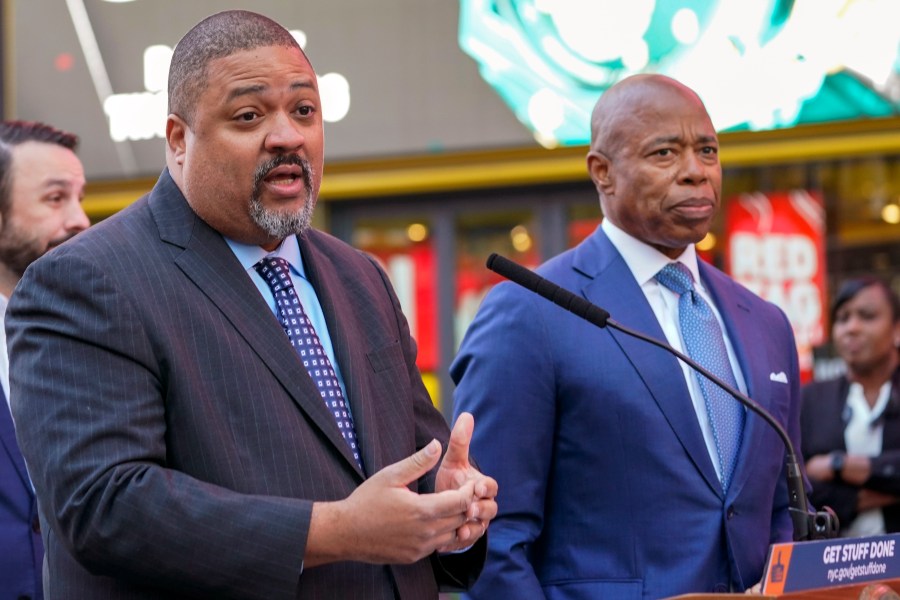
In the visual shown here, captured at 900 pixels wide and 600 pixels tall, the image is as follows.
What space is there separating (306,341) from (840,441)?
3.76 m

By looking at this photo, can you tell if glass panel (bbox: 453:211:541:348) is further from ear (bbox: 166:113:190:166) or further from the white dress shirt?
ear (bbox: 166:113:190:166)

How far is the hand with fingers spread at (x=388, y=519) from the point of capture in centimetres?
232

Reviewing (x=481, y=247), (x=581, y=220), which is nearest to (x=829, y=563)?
(x=581, y=220)

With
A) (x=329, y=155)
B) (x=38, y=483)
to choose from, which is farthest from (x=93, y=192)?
(x=38, y=483)

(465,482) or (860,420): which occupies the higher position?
(465,482)

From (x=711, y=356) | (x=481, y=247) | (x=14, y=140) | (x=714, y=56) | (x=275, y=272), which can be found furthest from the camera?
(x=481, y=247)

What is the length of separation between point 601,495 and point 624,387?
0.29 metres

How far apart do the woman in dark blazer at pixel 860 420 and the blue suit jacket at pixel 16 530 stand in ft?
10.8

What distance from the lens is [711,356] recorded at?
→ 3520 millimetres

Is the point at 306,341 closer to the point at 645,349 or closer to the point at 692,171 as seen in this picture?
the point at 645,349

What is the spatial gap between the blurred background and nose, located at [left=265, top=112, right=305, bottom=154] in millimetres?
4779


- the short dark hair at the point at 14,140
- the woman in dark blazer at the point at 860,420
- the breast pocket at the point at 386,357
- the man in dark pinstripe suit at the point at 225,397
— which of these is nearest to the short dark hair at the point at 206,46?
the man in dark pinstripe suit at the point at 225,397

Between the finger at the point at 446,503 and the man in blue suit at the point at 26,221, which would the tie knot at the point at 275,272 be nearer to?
the finger at the point at 446,503

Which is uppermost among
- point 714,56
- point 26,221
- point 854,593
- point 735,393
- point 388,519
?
point 714,56
